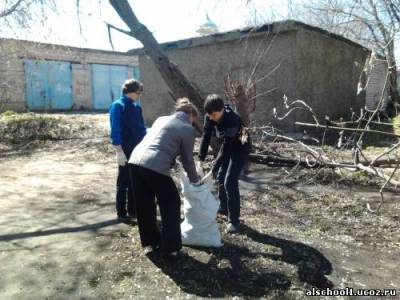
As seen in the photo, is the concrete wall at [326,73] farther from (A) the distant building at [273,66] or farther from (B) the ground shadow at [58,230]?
(B) the ground shadow at [58,230]

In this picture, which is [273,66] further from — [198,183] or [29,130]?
[29,130]

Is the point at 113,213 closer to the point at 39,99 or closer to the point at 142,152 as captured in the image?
the point at 142,152

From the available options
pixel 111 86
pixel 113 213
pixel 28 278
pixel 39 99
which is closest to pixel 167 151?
pixel 28 278

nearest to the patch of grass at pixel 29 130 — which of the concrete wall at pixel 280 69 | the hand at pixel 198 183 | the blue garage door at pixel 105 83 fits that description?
the concrete wall at pixel 280 69

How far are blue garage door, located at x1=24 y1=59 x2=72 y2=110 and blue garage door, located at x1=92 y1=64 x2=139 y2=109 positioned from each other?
5.28 ft

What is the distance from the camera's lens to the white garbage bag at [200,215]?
11.4 feet

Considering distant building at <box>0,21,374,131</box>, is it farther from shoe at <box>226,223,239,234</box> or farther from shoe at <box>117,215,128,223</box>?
shoe at <box>117,215,128,223</box>

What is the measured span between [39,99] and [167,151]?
20550 millimetres

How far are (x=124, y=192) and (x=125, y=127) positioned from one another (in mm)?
725

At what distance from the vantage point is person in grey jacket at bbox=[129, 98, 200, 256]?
3.16 metres

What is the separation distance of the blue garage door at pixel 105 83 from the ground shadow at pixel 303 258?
70.5 feet

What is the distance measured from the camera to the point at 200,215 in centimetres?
350

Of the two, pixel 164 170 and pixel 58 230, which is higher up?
pixel 164 170

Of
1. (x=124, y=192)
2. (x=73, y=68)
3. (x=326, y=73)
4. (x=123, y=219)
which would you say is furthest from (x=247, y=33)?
(x=73, y=68)
